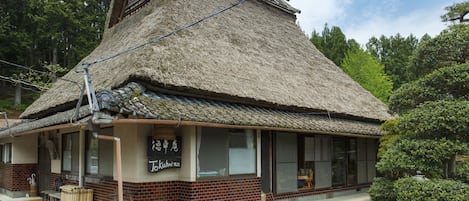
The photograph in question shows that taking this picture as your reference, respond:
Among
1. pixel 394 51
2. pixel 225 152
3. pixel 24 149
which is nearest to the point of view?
pixel 225 152

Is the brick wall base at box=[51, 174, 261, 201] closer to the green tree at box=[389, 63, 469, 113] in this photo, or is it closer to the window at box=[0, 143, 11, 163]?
the green tree at box=[389, 63, 469, 113]

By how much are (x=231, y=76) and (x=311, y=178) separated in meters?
3.86

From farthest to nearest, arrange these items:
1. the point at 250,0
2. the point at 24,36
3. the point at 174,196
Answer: the point at 24,36 < the point at 250,0 < the point at 174,196

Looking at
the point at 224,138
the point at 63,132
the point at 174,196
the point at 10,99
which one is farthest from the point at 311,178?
the point at 10,99

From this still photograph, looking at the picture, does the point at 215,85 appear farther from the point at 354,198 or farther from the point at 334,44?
the point at 334,44

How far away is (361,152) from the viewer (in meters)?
12.8

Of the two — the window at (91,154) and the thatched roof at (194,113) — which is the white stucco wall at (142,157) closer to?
the thatched roof at (194,113)

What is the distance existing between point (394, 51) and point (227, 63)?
102 feet

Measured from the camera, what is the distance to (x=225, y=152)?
323 inches

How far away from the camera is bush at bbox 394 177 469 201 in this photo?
22.7ft

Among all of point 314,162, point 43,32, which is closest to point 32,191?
A: point 314,162

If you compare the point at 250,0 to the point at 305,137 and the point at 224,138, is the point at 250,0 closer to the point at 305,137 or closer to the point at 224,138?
the point at 305,137

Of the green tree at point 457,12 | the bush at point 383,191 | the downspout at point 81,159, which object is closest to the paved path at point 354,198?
the bush at point 383,191

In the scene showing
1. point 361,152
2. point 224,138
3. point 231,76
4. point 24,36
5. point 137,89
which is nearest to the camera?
point 137,89
